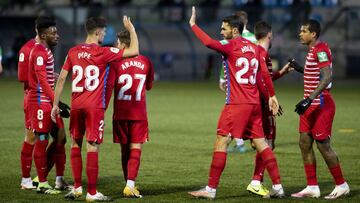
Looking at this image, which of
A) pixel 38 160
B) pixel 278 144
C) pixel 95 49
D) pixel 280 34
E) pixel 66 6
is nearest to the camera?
pixel 95 49

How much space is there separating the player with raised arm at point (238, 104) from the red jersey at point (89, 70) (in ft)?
4.58

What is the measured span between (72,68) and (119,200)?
1724mm

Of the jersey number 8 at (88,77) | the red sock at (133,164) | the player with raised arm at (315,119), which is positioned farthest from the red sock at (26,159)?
the player with raised arm at (315,119)

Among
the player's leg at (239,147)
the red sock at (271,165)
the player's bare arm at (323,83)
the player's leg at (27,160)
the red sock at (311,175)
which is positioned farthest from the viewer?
the player's leg at (239,147)

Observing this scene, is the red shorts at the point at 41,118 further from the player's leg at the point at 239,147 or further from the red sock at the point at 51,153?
the player's leg at the point at 239,147

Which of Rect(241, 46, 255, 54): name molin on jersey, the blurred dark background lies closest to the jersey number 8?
Rect(241, 46, 255, 54): name molin on jersey

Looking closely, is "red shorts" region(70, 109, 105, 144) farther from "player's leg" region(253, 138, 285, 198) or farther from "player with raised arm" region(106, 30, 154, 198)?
"player's leg" region(253, 138, 285, 198)

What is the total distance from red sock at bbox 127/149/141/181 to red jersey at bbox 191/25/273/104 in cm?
141

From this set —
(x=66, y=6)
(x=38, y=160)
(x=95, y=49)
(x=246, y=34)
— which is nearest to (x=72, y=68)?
(x=95, y=49)

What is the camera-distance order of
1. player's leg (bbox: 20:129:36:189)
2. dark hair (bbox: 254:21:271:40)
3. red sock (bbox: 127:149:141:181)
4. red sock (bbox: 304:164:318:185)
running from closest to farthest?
red sock (bbox: 127:149:141:181)
red sock (bbox: 304:164:318:185)
dark hair (bbox: 254:21:271:40)
player's leg (bbox: 20:129:36:189)

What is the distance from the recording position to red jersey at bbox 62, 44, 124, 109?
445 inches

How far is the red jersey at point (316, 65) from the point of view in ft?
39.2

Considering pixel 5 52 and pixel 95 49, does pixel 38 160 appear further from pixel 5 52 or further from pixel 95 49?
pixel 5 52

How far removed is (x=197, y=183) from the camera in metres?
13.3
